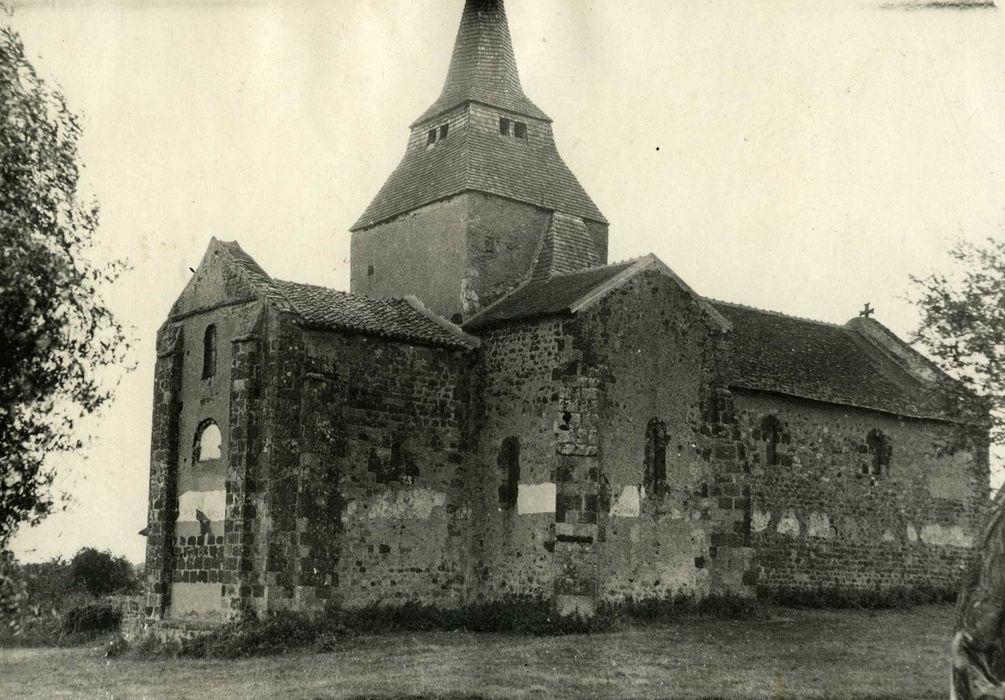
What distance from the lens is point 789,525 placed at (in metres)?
28.1

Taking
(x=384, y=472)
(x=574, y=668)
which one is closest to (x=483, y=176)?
(x=384, y=472)

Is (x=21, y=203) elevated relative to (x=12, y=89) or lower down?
lower down

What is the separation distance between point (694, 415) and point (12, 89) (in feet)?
54.3

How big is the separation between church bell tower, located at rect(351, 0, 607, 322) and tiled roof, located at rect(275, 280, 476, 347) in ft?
4.44

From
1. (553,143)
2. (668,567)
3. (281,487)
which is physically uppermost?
(553,143)

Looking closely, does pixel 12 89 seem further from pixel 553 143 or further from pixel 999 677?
pixel 553 143

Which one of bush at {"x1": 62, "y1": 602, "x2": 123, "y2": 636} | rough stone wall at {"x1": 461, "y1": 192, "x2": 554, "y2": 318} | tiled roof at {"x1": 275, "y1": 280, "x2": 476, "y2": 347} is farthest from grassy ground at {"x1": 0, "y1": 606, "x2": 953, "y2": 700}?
rough stone wall at {"x1": 461, "y1": 192, "x2": 554, "y2": 318}

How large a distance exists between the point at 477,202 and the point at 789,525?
1173 cm

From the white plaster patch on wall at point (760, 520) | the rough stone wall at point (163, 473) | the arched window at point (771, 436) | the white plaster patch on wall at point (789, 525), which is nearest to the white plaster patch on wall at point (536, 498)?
the white plaster patch on wall at point (760, 520)

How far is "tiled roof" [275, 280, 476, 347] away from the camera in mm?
23391

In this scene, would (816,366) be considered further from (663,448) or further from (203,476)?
(203,476)

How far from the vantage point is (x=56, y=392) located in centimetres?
1333

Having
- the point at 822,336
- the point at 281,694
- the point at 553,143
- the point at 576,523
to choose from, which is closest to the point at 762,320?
the point at 822,336

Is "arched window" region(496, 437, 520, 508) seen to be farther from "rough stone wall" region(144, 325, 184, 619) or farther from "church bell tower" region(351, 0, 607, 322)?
"rough stone wall" region(144, 325, 184, 619)
